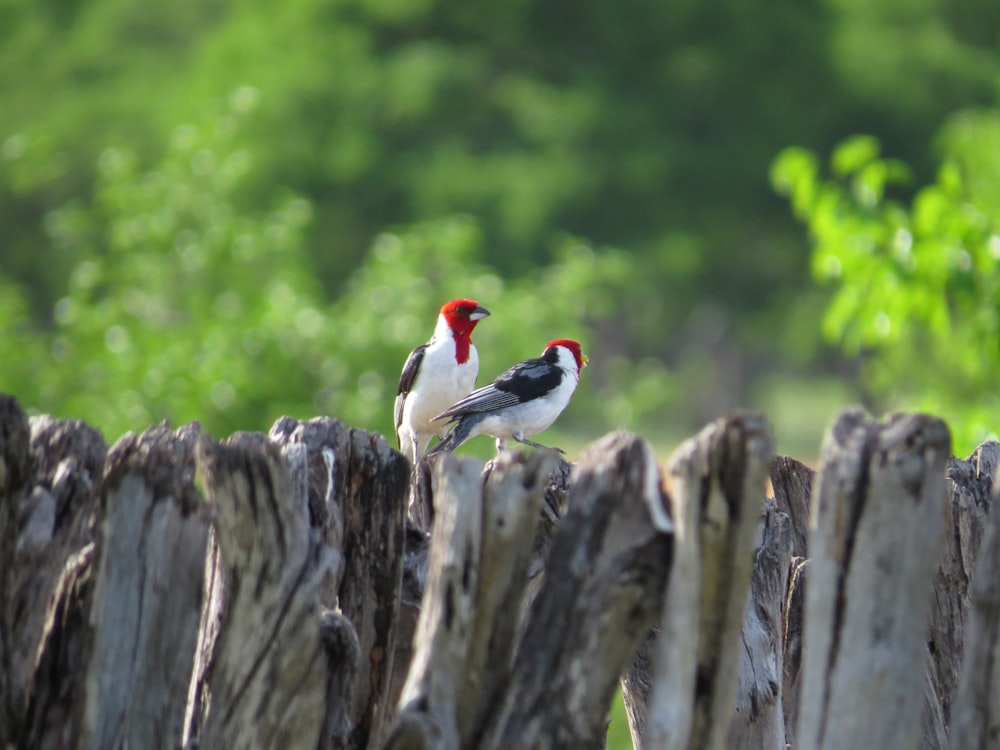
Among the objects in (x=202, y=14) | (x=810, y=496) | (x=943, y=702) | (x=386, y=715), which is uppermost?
(x=202, y=14)

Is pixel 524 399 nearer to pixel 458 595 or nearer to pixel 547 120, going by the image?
pixel 458 595

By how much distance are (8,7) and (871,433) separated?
31.7m

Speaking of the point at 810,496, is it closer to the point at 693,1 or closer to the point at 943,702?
the point at 943,702

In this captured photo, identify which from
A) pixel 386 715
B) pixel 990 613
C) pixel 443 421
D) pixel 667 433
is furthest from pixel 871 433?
pixel 667 433

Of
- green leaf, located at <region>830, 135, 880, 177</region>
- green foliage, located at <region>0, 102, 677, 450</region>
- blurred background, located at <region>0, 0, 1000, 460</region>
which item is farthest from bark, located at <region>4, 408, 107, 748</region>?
blurred background, located at <region>0, 0, 1000, 460</region>

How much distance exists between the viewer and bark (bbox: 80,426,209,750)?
8.31 feet

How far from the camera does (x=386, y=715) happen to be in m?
2.99

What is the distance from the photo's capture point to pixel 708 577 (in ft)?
7.93

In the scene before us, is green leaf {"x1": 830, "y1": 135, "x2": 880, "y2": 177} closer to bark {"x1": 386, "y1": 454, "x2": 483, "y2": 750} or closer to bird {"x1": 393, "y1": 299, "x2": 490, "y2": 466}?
bird {"x1": 393, "y1": 299, "x2": 490, "y2": 466}

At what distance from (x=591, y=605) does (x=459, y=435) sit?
111 inches

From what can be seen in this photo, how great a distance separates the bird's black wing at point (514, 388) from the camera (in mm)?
4883

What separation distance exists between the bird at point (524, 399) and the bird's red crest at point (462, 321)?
35 cm

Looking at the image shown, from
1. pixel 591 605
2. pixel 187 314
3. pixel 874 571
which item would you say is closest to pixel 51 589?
pixel 591 605

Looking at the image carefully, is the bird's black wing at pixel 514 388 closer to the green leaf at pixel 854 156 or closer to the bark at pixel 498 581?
the green leaf at pixel 854 156
